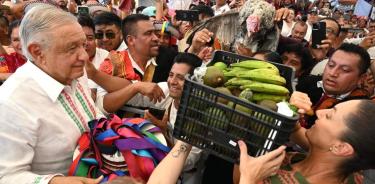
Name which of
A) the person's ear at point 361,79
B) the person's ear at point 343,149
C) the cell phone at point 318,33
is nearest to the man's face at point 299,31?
the cell phone at point 318,33

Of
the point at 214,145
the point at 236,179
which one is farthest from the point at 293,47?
the point at 214,145

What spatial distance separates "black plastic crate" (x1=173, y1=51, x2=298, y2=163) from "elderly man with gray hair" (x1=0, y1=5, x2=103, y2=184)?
0.54 meters

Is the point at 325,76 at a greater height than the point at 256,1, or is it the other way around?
the point at 256,1

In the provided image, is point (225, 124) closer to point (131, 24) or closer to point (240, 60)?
point (240, 60)

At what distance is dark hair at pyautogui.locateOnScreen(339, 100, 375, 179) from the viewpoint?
1496mm

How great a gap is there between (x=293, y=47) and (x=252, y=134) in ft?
7.15

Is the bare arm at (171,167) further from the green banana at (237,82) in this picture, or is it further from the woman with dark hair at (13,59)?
the woman with dark hair at (13,59)

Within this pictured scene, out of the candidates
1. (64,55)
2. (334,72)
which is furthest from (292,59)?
(64,55)

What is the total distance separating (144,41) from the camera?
3.16 m

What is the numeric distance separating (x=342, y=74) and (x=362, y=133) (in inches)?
50.0

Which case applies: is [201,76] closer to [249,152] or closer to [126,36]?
[249,152]

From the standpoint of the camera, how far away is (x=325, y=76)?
2.71 metres

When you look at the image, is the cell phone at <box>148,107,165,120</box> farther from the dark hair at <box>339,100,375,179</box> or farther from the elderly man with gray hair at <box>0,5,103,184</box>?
the dark hair at <box>339,100,375,179</box>

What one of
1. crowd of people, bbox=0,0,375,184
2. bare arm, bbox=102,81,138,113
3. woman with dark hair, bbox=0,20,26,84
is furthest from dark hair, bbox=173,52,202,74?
woman with dark hair, bbox=0,20,26,84
